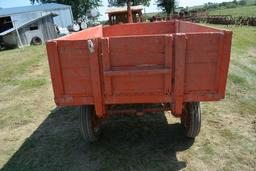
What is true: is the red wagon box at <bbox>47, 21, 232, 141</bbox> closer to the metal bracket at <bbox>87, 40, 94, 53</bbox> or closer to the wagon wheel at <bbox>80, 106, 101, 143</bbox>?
the metal bracket at <bbox>87, 40, 94, 53</bbox>

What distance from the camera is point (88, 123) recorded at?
3861 mm

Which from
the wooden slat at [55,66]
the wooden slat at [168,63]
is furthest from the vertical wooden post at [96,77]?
the wooden slat at [168,63]

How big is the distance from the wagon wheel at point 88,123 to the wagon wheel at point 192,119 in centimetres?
136

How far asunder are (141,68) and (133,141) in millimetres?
1477

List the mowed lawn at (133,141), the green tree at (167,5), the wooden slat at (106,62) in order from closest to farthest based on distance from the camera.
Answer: the wooden slat at (106,62)
the mowed lawn at (133,141)
the green tree at (167,5)

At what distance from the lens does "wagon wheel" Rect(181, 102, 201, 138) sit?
372 centimetres

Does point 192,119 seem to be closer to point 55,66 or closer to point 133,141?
point 133,141

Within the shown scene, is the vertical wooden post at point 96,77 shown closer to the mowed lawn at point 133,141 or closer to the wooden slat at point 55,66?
the wooden slat at point 55,66

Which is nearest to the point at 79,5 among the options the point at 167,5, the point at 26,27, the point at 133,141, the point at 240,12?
the point at 167,5

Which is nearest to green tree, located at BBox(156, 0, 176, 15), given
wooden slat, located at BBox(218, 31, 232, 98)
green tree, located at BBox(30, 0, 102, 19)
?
green tree, located at BBox(30, 0, 102, 19)

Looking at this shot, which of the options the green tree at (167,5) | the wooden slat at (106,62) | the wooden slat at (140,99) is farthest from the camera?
the green tree at (167,5)

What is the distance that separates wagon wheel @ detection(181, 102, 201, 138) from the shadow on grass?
21 cm

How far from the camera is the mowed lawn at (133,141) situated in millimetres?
3631

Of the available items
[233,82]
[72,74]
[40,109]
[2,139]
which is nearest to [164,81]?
[72,74]
